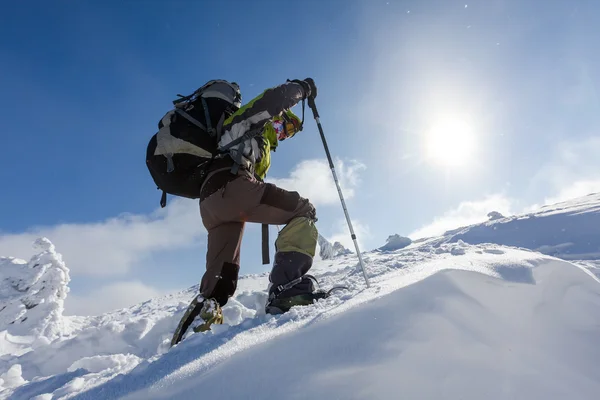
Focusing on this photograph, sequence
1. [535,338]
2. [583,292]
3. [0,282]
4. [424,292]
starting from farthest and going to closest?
[0,282]
[583,292]
[424,292]
[535,338]

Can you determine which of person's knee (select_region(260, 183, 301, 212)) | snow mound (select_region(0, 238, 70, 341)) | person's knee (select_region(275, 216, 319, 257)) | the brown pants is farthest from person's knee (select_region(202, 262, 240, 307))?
snow mound (select_region(0, 238, 70, 341))

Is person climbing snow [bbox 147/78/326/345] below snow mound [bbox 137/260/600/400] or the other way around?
the other way around

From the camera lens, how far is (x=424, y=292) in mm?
1425

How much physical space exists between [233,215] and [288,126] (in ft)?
4.09

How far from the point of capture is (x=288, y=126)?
3359 millimetres

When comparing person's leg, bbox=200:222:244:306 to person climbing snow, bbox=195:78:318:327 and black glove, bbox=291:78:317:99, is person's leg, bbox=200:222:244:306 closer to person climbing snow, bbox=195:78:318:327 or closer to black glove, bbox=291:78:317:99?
person climbing snow, bbox=195:78:318:327

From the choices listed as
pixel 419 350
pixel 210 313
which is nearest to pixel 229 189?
pixel 210 313

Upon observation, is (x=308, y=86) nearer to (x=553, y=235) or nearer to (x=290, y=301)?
(x=290, y=301)

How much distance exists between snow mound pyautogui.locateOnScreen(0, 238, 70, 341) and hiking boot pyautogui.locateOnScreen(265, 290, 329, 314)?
54.7ft

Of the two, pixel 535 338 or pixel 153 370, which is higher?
pixel 153 370

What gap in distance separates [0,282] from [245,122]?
Answer: 73.2ft

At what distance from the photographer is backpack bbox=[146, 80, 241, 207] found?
251 centimetres

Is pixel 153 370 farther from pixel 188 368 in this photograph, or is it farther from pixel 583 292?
pixel 583 292

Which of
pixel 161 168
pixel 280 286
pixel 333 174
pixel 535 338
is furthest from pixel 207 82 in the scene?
pixel 535 338
